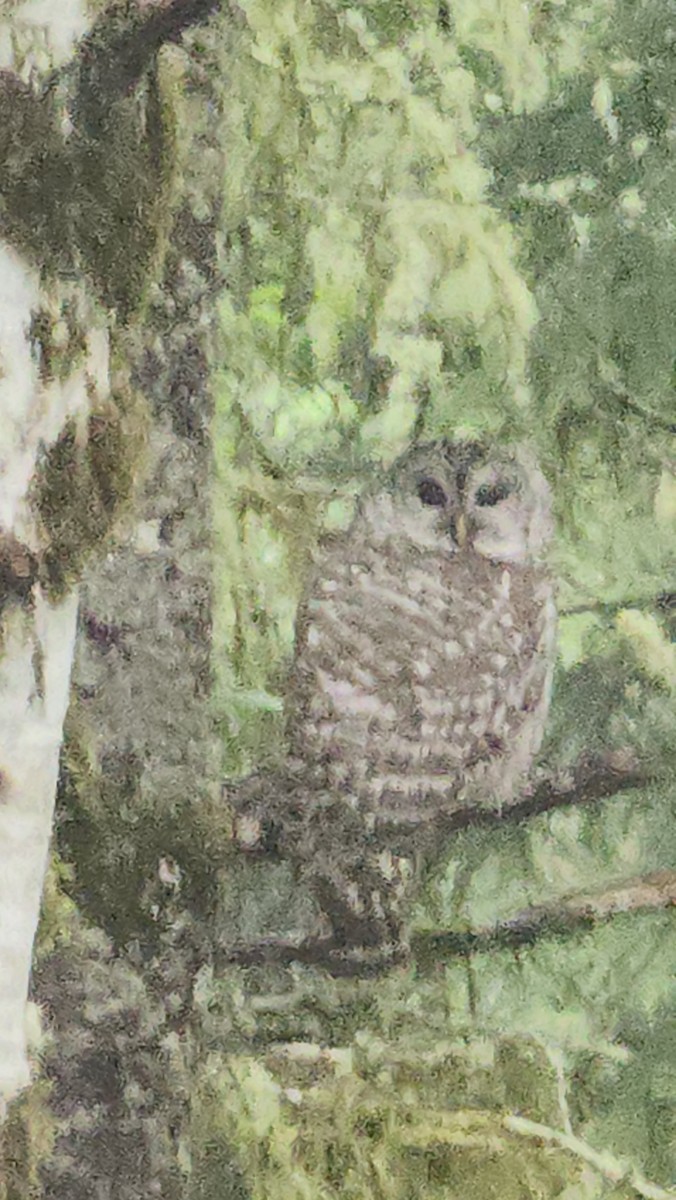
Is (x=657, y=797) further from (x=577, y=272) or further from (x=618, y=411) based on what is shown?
(x=577, y=272)

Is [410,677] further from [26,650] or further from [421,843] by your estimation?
[26,650]

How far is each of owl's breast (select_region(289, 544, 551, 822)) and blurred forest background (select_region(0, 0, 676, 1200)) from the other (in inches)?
1.1

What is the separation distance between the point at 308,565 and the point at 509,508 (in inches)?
6.4

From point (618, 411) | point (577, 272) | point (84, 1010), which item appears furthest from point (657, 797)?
point (84, 1010)

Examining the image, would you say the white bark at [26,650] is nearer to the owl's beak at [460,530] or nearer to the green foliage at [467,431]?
the green foliage at [467,431]

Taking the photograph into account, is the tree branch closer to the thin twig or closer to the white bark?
the thin twig

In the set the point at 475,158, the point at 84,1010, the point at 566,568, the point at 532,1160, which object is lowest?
the point at 532,1160

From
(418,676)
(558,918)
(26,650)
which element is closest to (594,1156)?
(558,918)

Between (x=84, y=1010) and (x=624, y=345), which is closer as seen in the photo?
(x=624, y=345)

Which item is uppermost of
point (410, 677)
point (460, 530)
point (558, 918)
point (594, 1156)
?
point (460, 530)

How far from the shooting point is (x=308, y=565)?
3.58 ft

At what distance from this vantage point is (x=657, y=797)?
1.10 m

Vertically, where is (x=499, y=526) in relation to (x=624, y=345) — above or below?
below

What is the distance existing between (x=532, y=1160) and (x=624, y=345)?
2.15ft
